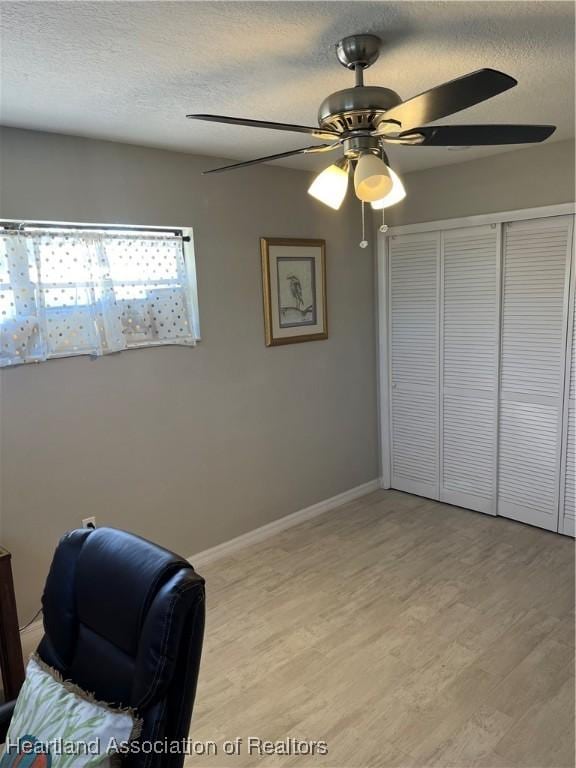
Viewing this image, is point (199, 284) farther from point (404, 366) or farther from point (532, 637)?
point (532, 637)

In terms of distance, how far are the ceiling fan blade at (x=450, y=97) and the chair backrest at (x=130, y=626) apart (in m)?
1.27

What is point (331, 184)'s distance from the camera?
5.76 feet

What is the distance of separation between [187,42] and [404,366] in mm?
2979

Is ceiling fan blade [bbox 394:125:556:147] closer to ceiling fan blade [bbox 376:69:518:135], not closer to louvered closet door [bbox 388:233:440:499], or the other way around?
ceiling fan blade [bbox 376:69:518:135]

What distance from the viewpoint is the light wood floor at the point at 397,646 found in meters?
2.04

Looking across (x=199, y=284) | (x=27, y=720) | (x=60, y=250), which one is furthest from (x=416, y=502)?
(x=27, y=720)

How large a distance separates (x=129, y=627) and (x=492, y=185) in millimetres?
3379

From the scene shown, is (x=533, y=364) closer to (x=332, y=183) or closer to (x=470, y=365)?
(x=470, y=365)

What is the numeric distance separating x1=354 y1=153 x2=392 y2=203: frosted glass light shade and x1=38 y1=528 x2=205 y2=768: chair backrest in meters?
1.15

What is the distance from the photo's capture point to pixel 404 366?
167 inches

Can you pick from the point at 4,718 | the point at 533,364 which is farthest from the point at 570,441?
the point at 4,718

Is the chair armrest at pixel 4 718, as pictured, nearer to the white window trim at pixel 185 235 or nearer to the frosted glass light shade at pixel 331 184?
the frosted glass light shade at pixel 331 184

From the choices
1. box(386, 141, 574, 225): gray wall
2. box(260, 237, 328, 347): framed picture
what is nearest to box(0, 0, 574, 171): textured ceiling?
box(386, 141, 574, 225): gray wall

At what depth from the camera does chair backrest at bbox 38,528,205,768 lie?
3.97 ft
